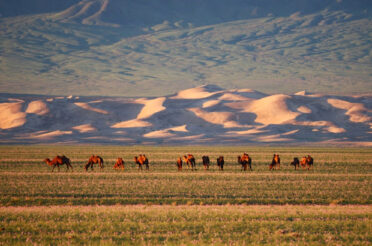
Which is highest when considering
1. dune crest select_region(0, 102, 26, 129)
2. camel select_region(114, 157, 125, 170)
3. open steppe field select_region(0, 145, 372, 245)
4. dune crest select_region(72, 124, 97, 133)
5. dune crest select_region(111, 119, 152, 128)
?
→ dune crest select_region(0, 102, 26, 129)

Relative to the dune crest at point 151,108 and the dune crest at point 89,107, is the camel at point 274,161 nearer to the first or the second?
the dune crest at point 151,108

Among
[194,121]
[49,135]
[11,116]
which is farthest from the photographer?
[194,121]

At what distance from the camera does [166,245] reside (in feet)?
42.9

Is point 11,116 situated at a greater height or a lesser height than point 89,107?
lesser

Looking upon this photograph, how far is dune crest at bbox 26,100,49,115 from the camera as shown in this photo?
142m

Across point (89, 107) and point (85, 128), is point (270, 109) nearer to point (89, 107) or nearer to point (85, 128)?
point (85, 128)

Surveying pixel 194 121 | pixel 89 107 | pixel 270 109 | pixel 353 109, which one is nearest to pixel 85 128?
pixel 89 107

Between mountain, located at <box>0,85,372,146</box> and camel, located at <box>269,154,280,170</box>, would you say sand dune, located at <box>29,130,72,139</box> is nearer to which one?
mountain, located at <box>0,85,372,146</box>

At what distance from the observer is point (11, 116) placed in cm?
13912

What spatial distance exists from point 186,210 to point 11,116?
127813mm

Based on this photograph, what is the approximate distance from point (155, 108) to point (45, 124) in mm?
27937

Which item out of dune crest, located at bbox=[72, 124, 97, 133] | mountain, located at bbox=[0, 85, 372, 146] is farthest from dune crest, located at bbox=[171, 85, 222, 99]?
dune crest, located at bbox=[72, 124, 97, 133]

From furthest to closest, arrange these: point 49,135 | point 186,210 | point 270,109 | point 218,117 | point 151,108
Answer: point 151,108 → point 270,109 → point 218,117 → point 49,135 → point 186,210

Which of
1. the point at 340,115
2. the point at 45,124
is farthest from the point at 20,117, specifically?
the point at 340,115
